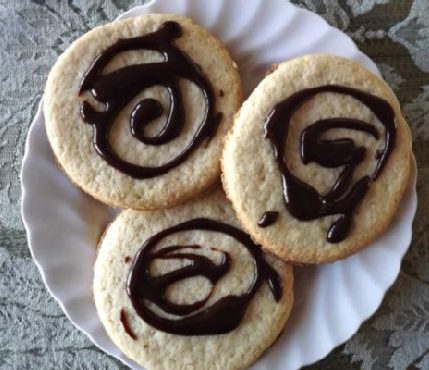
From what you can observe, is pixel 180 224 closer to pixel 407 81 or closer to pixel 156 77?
pixel 156 77

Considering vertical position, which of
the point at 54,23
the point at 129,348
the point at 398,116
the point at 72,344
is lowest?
the point at 72,344

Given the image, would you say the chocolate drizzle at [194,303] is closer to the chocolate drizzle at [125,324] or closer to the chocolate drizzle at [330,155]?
the chocolate drizzle at [125,324]

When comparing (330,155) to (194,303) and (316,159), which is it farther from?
(194,303)

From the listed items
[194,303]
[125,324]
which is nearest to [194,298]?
[194,303]

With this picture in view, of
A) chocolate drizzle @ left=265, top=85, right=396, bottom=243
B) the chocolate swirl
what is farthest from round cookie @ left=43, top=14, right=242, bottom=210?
chocolate drizzle @ left=265, top=85, right=396, bottom=243

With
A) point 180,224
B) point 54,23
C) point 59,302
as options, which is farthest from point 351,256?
point 54,23

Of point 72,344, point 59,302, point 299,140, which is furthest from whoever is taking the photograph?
point 72,344
